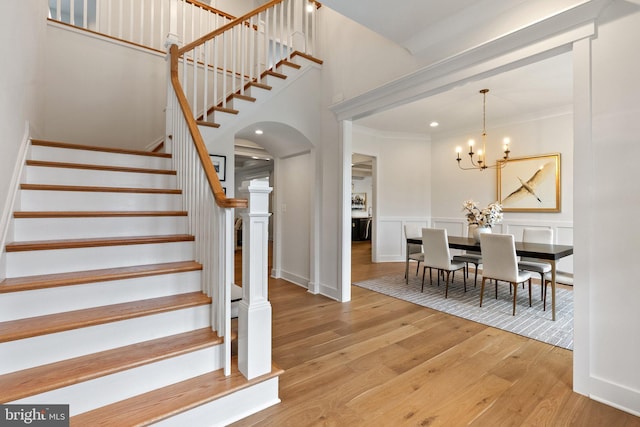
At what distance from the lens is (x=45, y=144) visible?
7.76 feet

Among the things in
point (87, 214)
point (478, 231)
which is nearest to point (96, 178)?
point (87, 214)

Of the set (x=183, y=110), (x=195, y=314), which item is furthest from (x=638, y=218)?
(x=183, y=110)

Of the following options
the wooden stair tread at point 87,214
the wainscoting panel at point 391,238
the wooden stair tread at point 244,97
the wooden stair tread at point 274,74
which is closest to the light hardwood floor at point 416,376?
the wooden stair tread at point 87,214

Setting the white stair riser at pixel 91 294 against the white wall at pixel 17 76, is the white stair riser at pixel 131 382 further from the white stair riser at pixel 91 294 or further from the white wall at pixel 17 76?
the white wall at pixel 17 76

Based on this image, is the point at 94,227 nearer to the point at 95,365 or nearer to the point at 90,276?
the point at 90,276

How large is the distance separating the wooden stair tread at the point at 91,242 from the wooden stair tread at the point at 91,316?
1.37 ft

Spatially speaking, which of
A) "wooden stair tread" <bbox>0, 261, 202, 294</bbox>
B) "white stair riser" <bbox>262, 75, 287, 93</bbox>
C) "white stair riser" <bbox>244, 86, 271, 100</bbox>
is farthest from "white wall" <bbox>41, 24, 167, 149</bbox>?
"wooden stair tread" <bbox>0, 261, 202, 294</bbox>

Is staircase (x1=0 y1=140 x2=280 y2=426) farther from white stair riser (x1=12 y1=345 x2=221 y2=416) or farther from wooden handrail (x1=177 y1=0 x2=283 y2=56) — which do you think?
wooden handrail (x1=177 y1=0 x2=283 y2=56)

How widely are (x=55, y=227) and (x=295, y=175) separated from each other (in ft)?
9.56

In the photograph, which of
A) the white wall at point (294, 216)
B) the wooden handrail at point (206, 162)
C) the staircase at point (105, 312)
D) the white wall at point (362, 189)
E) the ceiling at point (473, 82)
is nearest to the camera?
the staircase at point (105, 312)

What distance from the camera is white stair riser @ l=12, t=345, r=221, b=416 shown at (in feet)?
4.21

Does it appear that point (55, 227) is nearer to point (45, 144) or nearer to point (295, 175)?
point (45, 144)

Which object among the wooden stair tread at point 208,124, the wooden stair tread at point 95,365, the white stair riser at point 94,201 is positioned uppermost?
the wooden stair tread at point 208,124

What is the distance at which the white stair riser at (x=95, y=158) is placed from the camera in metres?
2.36
